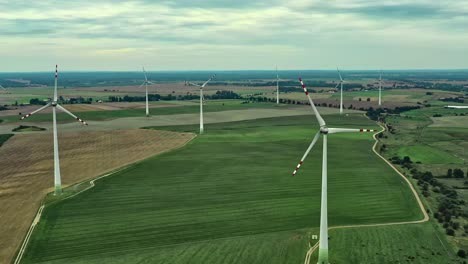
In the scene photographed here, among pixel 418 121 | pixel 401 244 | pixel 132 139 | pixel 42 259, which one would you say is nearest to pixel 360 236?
pixel 401 244

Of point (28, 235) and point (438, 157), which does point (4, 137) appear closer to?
point (28, 235)

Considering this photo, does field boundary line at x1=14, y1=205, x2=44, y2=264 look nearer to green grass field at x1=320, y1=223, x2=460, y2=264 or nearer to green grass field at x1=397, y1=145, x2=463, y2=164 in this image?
green grass field at x1=320, y1=223, x2=460, y2=264

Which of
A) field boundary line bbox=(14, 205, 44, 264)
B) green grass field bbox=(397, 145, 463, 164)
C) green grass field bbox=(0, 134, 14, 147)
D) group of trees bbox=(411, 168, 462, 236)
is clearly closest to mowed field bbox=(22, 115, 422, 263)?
field boundary line bbox=(14, 205, 44, 264)

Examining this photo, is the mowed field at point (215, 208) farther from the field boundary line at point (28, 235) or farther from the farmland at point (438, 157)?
the farmland at point (438, 157)

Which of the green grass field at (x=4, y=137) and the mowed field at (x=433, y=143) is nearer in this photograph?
the mowed field at (x=433, y=143)

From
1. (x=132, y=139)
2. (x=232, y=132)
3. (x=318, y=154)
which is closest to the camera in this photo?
(x=318, y=154)

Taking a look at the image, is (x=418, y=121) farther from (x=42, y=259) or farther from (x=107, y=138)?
(x=42, y=259)

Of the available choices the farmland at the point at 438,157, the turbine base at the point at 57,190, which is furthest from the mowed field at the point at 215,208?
the farmland at the point at 438,157
